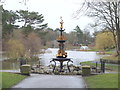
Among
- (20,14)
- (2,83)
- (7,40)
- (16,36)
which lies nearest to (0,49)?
(7,40)

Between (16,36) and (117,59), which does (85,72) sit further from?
(16,36)

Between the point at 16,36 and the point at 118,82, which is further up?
the point at 16,36

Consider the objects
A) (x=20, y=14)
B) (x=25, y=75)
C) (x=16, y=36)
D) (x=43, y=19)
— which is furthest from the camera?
(x=43, y=19)

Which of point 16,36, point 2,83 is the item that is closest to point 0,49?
point 16,36

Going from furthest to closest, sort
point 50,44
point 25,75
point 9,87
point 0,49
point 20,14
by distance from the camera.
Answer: point 50,44 → point 20,14 → point 0,49 → point 25,75 → point 9,87

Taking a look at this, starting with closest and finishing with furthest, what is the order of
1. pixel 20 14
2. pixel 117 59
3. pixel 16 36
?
pixel 117 59
pixel 16 36
pixel 20 14

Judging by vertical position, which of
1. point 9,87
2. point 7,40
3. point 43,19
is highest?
point 43,19

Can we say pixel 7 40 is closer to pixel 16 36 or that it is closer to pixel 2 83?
pixel 16 36

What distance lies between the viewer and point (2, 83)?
10.0 metres

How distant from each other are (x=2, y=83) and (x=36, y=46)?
96.7 feet

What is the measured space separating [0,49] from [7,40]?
1.88 meters

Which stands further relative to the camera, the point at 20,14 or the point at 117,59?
the point at 20,14

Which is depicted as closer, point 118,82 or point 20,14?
point 118,82

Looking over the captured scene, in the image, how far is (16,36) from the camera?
3922cm
